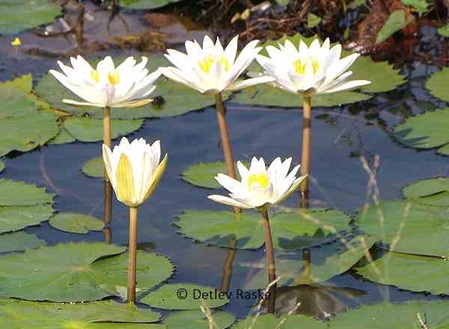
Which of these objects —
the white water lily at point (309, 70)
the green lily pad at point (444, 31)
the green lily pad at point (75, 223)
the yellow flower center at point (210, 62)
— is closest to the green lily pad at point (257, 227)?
the green lily pad at point (75, 223)

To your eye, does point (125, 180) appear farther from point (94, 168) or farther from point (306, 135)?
point (94, 168)

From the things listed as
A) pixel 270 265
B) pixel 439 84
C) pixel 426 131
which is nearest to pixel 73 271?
pixel 270 265

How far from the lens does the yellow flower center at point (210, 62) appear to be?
3.73 m

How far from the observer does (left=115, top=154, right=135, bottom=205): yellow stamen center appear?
3.17m

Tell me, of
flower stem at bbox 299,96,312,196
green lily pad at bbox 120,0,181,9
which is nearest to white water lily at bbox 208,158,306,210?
flower stem at bbox 299,96,312,196

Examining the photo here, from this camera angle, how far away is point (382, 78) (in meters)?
5.22

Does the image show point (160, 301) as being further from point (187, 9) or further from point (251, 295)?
Result: point (187, 9)

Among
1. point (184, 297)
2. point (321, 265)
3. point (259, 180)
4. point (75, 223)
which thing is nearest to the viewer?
point (259, 180)

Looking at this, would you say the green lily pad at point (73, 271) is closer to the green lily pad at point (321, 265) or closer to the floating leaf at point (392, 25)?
the green lily pad at point (321, 265)

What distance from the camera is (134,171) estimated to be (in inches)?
126

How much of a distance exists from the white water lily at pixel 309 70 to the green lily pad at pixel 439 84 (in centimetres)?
120

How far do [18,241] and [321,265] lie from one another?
1.05 m

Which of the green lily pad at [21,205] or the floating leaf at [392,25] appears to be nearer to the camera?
the green lily pad at [21,205]

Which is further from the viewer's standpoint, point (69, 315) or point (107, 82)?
point (107, 82)
